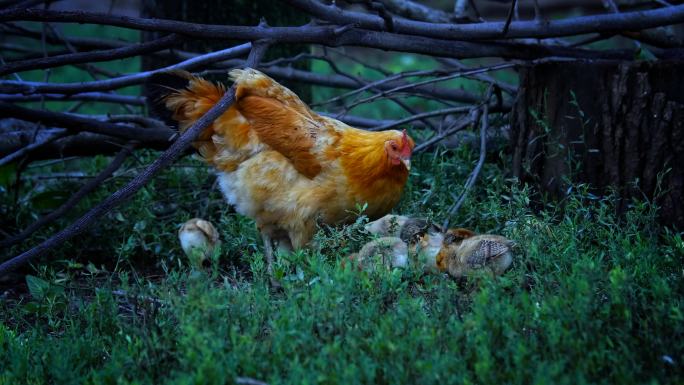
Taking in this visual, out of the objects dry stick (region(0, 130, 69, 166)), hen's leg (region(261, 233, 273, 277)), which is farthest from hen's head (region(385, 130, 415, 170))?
dry stick (region(0, 130, 69, 166))

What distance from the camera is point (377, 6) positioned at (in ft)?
15.7

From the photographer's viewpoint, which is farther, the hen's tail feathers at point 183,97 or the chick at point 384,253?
the hen's tail feathers at point 183,97

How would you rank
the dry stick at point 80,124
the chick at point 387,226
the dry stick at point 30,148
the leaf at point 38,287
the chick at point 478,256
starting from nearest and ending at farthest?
the chick at point 478,256, the leaf at point 38,287, the chick at point 387,226, the dry stick at point 80,124, the dry stick at point 30,148

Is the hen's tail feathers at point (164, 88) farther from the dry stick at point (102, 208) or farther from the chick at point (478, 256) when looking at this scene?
the chick at point (478, 256)

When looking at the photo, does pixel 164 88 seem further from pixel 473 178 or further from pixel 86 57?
pixel 473 178

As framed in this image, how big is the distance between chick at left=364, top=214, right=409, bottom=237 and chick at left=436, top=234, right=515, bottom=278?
1.31 ft

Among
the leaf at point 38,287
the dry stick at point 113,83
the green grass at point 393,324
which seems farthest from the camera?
the dry stick at point 113,83

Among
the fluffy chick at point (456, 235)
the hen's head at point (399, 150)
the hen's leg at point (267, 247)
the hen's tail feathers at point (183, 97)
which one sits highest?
the hen's tail feathers at point (183, 97)

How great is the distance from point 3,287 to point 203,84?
1.84 metres

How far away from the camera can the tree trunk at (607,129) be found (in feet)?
15.8

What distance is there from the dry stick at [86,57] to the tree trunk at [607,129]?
2.37 metres

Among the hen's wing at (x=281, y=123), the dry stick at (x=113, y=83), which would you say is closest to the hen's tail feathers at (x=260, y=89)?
the hen's wing at (x=281, y=123)

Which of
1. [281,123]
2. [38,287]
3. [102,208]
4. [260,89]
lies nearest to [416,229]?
[281,123]

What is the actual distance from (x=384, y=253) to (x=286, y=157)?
1021mm
